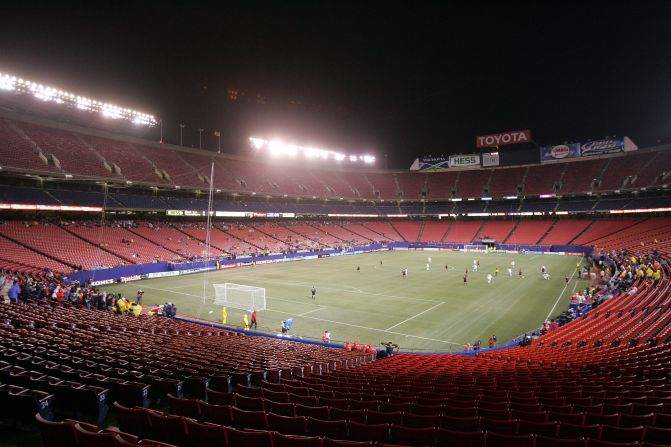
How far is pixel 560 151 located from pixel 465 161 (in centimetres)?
2126

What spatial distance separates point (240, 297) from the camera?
1218 inches

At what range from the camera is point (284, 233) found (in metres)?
71.4

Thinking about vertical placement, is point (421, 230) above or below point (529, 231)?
above

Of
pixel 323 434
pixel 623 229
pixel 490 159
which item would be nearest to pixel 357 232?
pixel 490 159

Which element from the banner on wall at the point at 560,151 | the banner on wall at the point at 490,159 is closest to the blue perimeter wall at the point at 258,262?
the banner on wall at the point at 560,151

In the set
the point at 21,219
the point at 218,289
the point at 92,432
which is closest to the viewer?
the point at 92,432

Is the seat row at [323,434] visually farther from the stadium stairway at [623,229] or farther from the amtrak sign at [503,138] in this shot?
the amtrak sign at [503,138]

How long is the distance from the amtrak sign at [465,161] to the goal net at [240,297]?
79335 mm

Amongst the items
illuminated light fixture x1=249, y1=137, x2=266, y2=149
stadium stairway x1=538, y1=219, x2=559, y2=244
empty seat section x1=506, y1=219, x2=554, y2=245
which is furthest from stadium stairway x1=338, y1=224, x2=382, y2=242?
stadium stairway x1=538, y1=219, x2=559, y2=244

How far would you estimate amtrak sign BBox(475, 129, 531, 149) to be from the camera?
8375cm

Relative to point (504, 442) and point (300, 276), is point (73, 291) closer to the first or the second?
point (300, 276)

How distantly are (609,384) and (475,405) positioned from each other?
168 inches


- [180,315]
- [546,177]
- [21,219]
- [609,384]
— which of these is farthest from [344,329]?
[546,177]

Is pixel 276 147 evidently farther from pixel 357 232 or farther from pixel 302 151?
pixel 357 232
